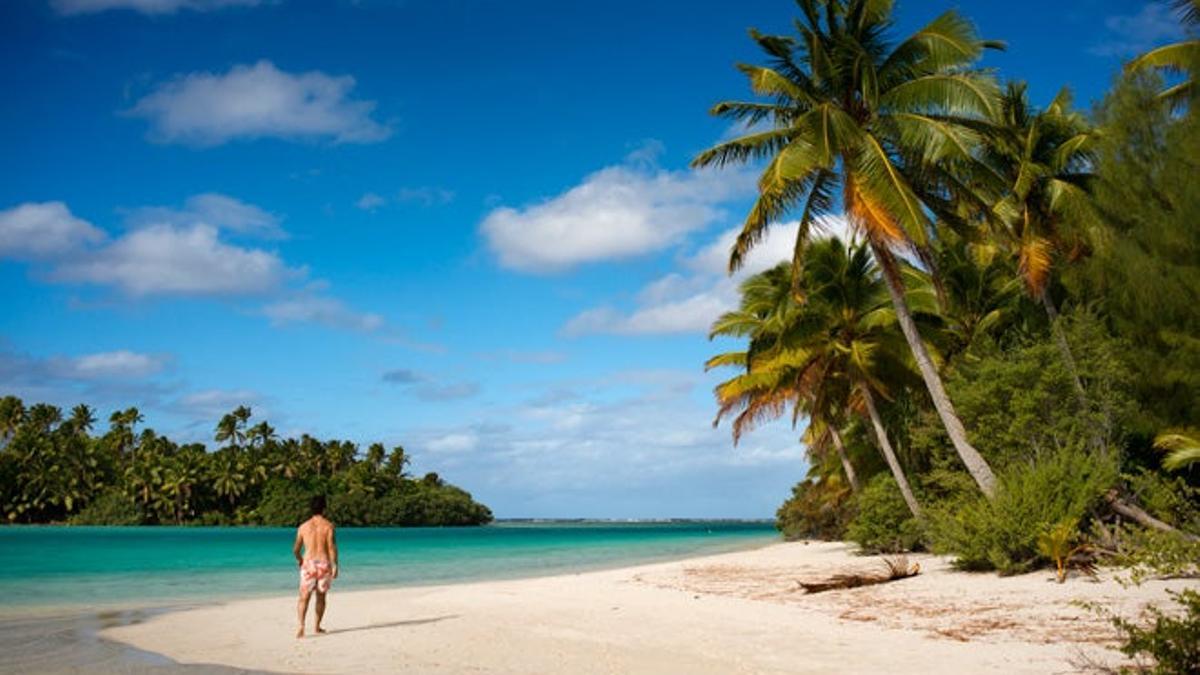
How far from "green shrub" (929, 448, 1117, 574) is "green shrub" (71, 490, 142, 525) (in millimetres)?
87526

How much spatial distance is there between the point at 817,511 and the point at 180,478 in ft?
237

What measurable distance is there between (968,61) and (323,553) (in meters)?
14.3

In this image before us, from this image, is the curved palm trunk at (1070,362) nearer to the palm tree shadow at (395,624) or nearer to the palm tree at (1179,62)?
the palm tree at (1179,62)

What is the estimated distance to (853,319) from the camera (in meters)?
21.8

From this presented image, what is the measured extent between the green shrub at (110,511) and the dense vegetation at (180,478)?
0.10 meters

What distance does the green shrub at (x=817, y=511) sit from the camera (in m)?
32.5

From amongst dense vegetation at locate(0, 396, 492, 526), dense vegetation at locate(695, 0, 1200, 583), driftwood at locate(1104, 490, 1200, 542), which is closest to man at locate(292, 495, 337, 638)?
dense vegetation at locate(695, 0, 1200, 583)

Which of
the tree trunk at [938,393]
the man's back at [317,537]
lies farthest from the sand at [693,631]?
the tree trunk at [938,393]

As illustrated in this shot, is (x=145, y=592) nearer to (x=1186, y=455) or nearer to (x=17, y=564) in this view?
(x=17, y=564)

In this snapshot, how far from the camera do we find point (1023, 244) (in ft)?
59.1

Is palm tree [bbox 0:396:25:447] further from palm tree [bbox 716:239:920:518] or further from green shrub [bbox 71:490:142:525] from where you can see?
palm tree [bbox 716:239:920:518]

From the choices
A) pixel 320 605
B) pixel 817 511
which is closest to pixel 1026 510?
pixel 320 605

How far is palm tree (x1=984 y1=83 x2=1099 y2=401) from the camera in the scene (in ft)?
58.4

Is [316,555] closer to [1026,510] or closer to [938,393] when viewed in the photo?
[1026,510]
